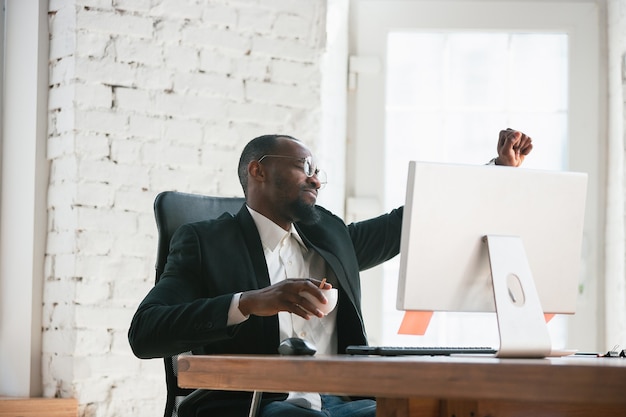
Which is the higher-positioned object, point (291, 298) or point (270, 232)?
point (270, 232)

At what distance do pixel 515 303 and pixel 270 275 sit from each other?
744 mm

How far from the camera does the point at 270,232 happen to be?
7.47 ft

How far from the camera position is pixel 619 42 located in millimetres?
3365

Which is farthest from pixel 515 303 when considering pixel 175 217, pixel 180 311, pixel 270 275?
pixel 175 217

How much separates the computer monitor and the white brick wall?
1.53 meters

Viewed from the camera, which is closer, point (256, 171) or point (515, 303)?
point (515, 303)

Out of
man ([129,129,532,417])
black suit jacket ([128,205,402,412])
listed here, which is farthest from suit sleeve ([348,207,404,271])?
black suit jacket ([128,205,402,412])

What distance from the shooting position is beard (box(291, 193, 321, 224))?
228 cm

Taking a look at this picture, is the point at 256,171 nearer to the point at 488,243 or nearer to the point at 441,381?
the point at 488,243

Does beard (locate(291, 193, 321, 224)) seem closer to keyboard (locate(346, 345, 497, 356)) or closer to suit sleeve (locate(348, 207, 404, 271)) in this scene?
suit sleeve (locate(348, 207, 404, 271))

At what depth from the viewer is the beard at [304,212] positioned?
2281 mm

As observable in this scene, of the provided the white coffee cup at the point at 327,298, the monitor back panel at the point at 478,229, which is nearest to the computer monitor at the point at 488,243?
the monitor back panel at the point at 478,229

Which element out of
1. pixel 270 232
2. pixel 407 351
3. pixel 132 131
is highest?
pixel 132 131

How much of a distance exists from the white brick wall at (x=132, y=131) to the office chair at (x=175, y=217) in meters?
0.72
